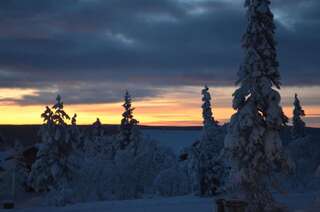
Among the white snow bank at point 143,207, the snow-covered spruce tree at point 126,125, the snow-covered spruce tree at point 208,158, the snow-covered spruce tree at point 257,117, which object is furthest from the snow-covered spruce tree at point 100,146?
the snow-covered spruce tree at point 257,117

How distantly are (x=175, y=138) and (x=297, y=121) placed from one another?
29726 millimetres

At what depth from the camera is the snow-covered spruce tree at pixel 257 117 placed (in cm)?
2942

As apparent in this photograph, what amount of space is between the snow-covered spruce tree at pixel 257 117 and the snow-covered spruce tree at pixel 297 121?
135ft

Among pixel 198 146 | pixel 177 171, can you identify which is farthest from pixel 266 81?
pixel 177 171

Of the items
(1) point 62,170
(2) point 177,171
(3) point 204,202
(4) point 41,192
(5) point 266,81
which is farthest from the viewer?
(4) point 41,192

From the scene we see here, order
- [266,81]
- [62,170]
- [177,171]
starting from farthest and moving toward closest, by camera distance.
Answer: [177,171] → [62,170] → [266,81]

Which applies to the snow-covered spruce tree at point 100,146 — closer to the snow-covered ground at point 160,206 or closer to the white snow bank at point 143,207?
the white snow bank at point 143,207

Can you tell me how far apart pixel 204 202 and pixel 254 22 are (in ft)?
45.2

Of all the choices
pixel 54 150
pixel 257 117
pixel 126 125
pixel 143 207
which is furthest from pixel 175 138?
pixel 257 117

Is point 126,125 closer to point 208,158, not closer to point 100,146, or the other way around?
point 100,146

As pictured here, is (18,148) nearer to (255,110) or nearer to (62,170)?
(62,170)

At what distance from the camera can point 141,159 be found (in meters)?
60.0

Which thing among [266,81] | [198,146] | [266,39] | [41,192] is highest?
[266,39]

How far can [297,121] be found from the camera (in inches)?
2803
